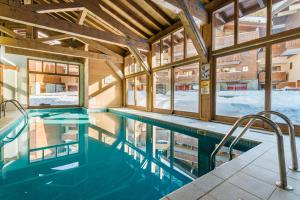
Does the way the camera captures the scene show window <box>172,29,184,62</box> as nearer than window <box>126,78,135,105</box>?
Yes

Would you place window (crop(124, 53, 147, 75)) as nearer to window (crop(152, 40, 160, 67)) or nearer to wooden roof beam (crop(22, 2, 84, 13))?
window (crop(152, 40, 160, 67))

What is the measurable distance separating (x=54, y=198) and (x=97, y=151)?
1.51m

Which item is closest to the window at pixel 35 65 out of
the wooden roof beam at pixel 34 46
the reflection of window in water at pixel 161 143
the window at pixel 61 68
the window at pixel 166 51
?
the window at pixel 61 68

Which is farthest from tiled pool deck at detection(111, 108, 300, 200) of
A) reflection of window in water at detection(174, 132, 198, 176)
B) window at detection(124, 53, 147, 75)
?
window at detection(124, 53, 147, 75)

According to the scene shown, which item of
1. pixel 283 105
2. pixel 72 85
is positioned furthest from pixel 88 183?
pixel 72 85

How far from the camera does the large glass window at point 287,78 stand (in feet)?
11.1

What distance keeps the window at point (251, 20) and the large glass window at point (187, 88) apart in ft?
5.22

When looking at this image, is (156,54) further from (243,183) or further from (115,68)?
(243,183)

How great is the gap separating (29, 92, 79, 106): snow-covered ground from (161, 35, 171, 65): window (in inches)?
253

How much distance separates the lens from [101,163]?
2.64 metres

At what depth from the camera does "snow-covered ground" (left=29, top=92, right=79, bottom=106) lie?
9123mm

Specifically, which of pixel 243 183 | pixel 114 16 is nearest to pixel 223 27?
pixel 114 16

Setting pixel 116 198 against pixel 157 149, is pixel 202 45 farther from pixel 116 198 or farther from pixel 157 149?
pixel 116 198

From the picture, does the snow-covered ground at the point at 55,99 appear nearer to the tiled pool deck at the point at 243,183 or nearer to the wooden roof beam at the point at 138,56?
the wooden roof beam at the point at 138,56
